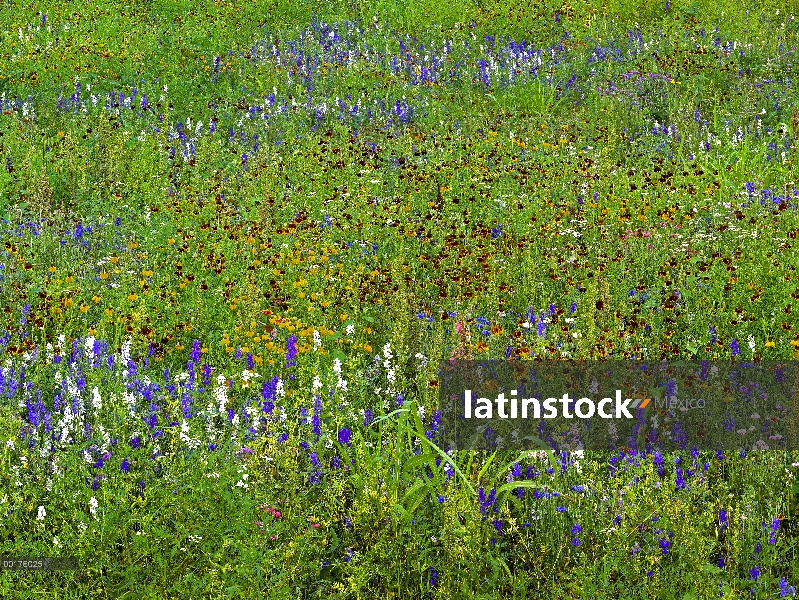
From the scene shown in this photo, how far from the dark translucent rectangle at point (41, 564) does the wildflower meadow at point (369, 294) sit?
0.03m

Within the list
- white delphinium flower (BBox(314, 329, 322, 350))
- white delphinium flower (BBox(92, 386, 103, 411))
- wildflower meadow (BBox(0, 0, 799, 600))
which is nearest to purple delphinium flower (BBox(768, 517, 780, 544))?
wildflower meadow (BBox(0, 0, 799, 600))

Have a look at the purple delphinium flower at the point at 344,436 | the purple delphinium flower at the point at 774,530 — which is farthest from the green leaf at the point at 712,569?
the purple delphinium flower at the point at 344,436

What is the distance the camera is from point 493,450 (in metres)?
4.38

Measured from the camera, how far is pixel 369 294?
5973 millimetres

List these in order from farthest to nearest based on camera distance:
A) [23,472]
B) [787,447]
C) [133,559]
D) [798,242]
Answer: [798,242] → [787,447] → [23,472] → [133,559]

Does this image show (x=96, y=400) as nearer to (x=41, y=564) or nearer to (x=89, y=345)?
(x=89, y=345)

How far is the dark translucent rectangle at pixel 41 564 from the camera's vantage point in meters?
3.59

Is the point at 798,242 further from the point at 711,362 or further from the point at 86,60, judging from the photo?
the point at 86,60

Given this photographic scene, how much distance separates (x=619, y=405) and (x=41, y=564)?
2.84m

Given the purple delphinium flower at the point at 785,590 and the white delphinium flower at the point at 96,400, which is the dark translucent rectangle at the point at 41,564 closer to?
the white delphinium flower at the point at 96,400

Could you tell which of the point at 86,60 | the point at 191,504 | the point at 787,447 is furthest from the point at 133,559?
the point at 86,60

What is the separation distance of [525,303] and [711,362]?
134cm

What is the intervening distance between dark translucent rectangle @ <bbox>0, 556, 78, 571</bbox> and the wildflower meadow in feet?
0.09

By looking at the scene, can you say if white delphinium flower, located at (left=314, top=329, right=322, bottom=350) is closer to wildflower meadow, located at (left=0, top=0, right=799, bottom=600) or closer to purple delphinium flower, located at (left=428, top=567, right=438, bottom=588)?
wildflower meadow, located at (left=0, top=0, right=799, bottom=600)
